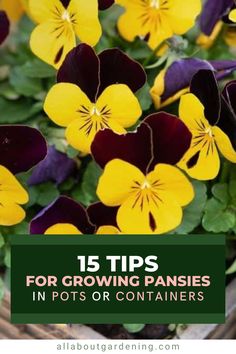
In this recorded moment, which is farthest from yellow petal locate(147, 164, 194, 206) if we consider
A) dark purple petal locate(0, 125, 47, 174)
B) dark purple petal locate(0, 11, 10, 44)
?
dark purple petal locate(0, 11, 10, 44)

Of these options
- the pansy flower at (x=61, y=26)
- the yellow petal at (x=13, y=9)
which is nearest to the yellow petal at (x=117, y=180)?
the pansy flower at (x=61, y=26)

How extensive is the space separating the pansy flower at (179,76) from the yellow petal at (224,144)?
61 millimetres

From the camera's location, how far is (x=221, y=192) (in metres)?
0.78

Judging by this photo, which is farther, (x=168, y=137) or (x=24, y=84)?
(x=24, y=84)

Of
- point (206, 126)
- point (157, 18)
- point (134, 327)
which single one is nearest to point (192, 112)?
point (206, 126)

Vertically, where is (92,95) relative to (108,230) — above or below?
above

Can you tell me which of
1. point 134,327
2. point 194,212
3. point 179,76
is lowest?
point 134,327

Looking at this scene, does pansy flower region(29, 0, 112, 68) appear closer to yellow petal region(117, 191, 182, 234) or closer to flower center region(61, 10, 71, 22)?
flower center region(61, 10, 71, 22)

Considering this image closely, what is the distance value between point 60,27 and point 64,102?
8cm

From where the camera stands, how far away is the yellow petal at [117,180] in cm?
71

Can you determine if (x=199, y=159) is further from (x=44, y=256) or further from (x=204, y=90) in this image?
(x=44, y=256)

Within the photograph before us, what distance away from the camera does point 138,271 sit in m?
0.76

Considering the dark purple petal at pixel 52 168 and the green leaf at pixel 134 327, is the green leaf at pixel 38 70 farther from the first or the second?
the green leaf at pixel 134 327

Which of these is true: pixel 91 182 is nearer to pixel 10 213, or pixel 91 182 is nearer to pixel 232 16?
pixel 10 213
